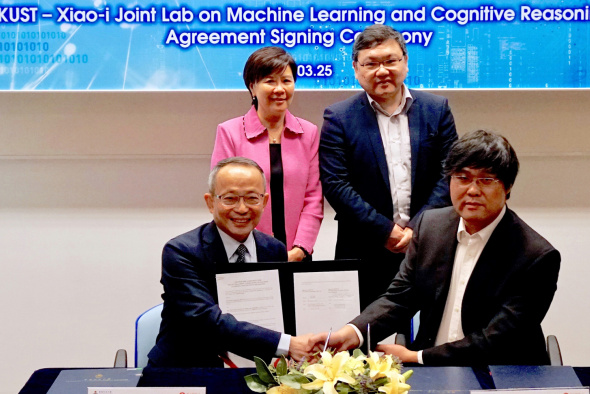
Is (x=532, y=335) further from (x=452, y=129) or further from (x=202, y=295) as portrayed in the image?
(x=452, y=129)

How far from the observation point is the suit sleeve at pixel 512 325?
2.48 meters

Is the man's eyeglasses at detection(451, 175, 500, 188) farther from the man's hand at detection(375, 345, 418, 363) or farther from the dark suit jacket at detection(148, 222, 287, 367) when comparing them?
the dark suit jacket at detection(148, 222, 287, 367)

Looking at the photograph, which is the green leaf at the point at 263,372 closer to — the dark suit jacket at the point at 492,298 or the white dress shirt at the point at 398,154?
the dark suit jacket at the point at 492,298

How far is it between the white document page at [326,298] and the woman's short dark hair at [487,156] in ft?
1.65

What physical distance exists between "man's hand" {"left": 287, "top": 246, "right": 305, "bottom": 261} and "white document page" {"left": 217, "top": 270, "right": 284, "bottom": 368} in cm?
111

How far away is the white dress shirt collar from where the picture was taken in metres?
2.73

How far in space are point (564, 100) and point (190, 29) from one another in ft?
6.55

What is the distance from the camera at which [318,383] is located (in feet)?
5.49

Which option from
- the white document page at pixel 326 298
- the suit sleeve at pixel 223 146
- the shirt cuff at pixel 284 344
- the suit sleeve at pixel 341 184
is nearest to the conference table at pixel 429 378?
the shirt cuff at pixel 284 344

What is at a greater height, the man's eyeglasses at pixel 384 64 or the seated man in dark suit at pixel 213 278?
the man's eyeglasses at pixel 384 64

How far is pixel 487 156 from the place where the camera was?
2506mm

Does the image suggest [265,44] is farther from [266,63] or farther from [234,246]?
[234,246]

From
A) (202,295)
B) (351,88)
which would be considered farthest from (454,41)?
(202,295)

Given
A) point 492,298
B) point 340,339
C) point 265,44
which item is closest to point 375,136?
point 265,44
